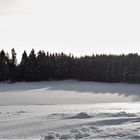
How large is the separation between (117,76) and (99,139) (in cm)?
6707

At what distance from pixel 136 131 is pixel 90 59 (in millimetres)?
70609

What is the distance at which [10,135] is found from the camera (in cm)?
1131

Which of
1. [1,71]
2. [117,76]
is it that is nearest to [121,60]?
[117,76]

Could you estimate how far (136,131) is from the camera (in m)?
11.5

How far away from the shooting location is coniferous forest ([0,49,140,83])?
77125mm

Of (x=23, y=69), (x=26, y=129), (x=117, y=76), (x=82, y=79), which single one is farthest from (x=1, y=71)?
(x=26, y=129)

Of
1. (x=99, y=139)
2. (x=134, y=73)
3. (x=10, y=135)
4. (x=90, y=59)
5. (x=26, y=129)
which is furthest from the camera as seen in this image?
(x=90, y=59)

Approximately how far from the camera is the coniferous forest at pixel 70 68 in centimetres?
7712

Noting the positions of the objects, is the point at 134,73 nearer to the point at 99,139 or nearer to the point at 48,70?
the point at 48,70

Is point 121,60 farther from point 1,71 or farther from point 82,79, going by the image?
point 1,71

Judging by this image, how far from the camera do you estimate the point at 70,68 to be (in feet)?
267

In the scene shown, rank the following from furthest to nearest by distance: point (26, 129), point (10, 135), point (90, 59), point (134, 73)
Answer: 1. point (90, 59)
2. point (134, 73)
3. point (26, 129)
4. point (10, 135)

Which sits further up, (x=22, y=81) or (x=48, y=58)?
(x=48, y=58)

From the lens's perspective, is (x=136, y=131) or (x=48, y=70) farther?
(x=48, y=70)
